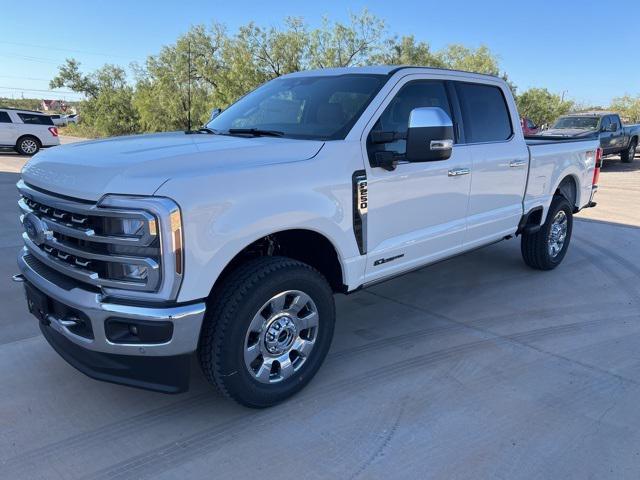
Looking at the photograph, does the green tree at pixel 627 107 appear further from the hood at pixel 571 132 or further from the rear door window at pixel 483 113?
the rear door window at pixel 483 113

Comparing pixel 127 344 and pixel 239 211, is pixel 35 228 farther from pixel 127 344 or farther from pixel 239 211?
pixel 239 211

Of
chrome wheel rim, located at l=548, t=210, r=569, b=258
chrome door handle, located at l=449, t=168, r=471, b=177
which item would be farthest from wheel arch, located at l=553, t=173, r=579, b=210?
chrome door handle, located at l=449, t=168, r=471, b=177

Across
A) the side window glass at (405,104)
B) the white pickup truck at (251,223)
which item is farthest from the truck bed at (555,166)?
the side window glass at (405,104)

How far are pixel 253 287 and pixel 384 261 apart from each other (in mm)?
1160

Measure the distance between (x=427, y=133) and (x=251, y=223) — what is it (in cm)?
133

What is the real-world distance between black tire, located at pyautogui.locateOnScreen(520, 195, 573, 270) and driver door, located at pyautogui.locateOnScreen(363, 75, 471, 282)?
5.77 ft

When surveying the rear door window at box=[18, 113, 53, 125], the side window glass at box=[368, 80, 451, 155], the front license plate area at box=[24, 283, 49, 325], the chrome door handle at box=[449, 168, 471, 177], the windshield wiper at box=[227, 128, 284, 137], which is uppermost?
the rear door window at box=[18, 113, 53, 125]

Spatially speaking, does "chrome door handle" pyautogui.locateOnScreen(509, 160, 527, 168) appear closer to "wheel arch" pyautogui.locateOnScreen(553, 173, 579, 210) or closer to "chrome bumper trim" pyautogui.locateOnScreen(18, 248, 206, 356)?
"wheel arch" pyautogui.locateOnScreen(553, 173, 579, 210)

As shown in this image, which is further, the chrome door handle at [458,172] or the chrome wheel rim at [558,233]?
the chrome wheel rim at [558,233]

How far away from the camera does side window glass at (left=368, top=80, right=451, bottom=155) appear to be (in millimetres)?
3498

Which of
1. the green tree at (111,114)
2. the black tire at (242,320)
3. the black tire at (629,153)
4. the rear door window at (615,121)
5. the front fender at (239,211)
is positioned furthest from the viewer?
the green tree at (111,114)

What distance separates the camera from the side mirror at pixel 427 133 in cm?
322

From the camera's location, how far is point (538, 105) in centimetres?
4594

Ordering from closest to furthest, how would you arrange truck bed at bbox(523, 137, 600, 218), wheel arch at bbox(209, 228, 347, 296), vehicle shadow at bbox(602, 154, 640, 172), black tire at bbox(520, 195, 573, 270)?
1. wheel arch at bbox(209, 228, 347, 296)
2. truck bed at bbox(523, 137, 600, 218)
3. black tire at bbox(520, 195, 573, 270)
4. vehicle shadow at bbox(602, 154, 640, 172)
